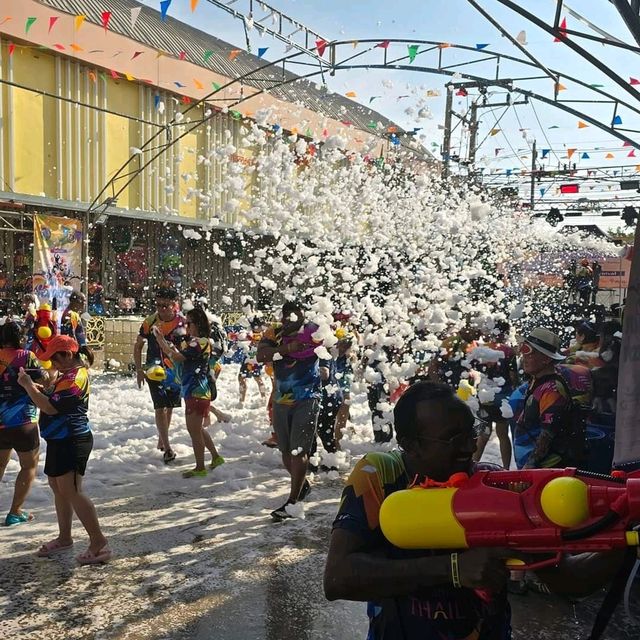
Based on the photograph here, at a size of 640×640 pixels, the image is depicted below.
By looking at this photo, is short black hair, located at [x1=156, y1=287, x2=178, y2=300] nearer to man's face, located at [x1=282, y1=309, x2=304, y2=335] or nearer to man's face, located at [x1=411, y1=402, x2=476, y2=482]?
man's face, located at [x1=282, y1=309, x2=304, y2=335]

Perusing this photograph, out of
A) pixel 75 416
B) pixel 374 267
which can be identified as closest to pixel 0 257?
pixel 374 267

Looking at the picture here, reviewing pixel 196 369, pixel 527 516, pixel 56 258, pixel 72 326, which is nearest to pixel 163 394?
pixel 196 369

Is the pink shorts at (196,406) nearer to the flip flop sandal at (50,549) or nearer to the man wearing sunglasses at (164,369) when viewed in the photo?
the man wearing sunglasses at (164,369)

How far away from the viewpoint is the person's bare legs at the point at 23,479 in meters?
5.19

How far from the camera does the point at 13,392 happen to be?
521 centimetres

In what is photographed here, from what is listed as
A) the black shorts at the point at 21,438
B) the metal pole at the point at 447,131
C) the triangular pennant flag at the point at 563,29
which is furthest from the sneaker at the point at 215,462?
the metal pole at the point at 447,131

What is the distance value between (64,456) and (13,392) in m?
1.09

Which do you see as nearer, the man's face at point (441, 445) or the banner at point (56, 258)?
the man's face at point (441, 445)

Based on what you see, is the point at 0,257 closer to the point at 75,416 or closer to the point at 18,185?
the point at 18,185

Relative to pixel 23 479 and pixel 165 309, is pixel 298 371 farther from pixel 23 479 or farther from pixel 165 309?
pixel 23 479

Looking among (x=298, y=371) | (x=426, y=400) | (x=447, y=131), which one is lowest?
(x=298, y=371)

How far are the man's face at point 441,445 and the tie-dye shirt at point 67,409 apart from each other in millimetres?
3348

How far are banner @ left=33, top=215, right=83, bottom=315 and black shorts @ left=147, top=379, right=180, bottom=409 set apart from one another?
6034mm

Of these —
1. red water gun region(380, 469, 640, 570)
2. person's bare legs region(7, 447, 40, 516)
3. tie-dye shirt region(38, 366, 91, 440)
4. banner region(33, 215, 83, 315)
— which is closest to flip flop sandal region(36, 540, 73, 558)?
person's bare legs region(7, 447, 40, 516)
